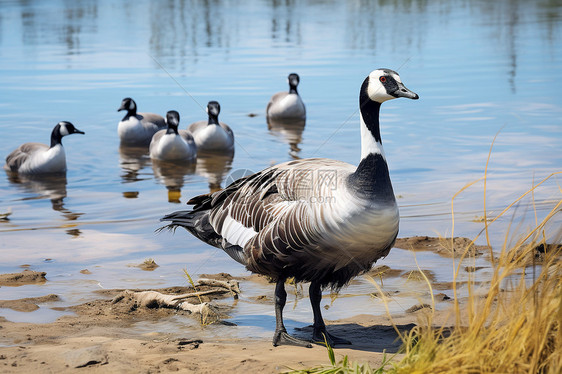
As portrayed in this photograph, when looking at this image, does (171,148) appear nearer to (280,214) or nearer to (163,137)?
(163,137)

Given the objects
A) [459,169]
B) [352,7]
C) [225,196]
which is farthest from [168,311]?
[352,7]

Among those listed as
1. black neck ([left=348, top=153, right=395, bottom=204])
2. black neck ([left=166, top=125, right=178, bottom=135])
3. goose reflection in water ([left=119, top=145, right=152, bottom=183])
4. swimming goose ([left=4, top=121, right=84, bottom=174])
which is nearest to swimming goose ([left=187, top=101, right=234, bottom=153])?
black neck ([left=166, top=125, right=178, bottom=135])

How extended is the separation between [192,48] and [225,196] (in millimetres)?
22427

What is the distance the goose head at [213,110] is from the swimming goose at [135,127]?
5.74 feet

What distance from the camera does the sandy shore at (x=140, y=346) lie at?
463cm

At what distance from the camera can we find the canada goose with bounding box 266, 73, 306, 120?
16.5 metres

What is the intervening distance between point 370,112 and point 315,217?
987 millimetres

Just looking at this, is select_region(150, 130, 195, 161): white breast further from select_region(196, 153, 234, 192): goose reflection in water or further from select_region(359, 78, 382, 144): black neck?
select_region(359, 78, 382, 144): black neck

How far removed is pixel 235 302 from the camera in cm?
640

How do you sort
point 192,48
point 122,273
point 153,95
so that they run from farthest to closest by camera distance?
point 192,48 → point 153,95 → point 122,273

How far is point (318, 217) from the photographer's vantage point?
17.0 ft

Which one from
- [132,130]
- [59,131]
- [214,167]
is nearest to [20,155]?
[59,131]

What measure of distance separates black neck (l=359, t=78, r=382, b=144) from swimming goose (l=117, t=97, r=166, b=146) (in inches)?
405

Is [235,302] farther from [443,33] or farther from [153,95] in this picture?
[443,33]
